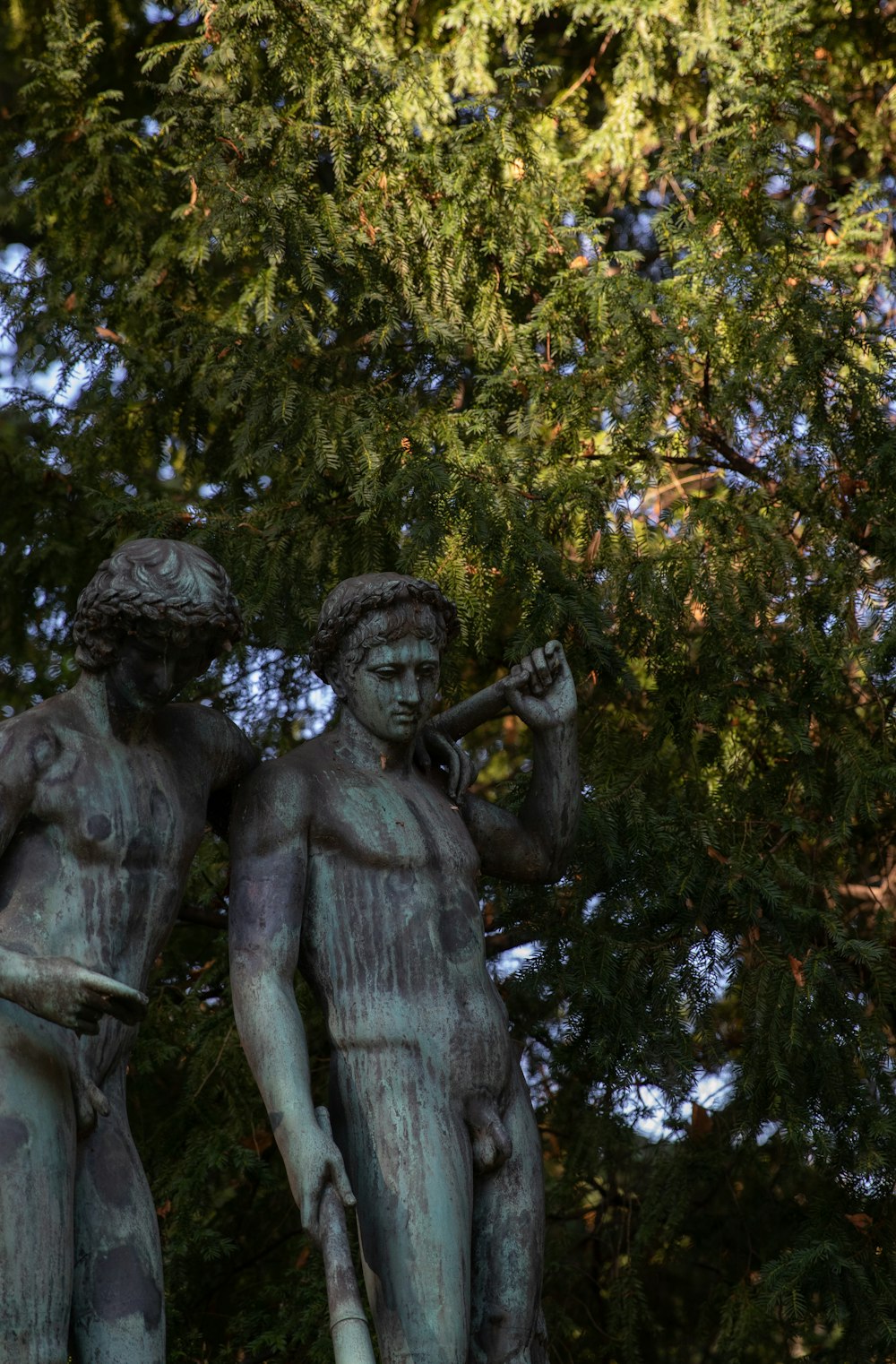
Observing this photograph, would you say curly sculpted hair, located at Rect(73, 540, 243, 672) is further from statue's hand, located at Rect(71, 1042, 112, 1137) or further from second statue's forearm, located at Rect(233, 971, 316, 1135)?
statue's hand, located at Rect(71, 1042, 112, 1137)

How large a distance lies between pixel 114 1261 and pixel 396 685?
138 centimetres

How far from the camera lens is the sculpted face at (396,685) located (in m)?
4.59

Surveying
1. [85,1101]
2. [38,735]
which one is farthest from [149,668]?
[85,1101]

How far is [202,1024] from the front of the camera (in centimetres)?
711

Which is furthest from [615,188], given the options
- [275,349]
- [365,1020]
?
[365,1020]

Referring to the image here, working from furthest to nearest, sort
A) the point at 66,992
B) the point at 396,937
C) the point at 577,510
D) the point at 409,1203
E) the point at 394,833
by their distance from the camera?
the point at 577,510 → the point at 394,833 → the point at 396,937 → the point at 409,1203 → the point at 66,992

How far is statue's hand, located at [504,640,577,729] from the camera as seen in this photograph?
479cm

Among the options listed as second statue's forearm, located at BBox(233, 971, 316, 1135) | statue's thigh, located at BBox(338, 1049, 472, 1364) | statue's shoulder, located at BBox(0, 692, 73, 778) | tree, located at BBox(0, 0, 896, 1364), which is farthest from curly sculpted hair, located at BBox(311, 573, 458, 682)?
tree, located at BBox(0, 0, 896, 1364)

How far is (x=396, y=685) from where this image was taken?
15.1 feet

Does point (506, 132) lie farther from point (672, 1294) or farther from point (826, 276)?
point (672, 1294)

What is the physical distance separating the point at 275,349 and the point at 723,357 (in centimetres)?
162

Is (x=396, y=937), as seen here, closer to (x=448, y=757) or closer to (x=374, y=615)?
(x=448, y=757)

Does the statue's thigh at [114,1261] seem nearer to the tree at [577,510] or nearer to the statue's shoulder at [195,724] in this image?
the statue's shoulder at [195,724]

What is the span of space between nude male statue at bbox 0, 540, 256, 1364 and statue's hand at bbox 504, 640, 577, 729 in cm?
71
